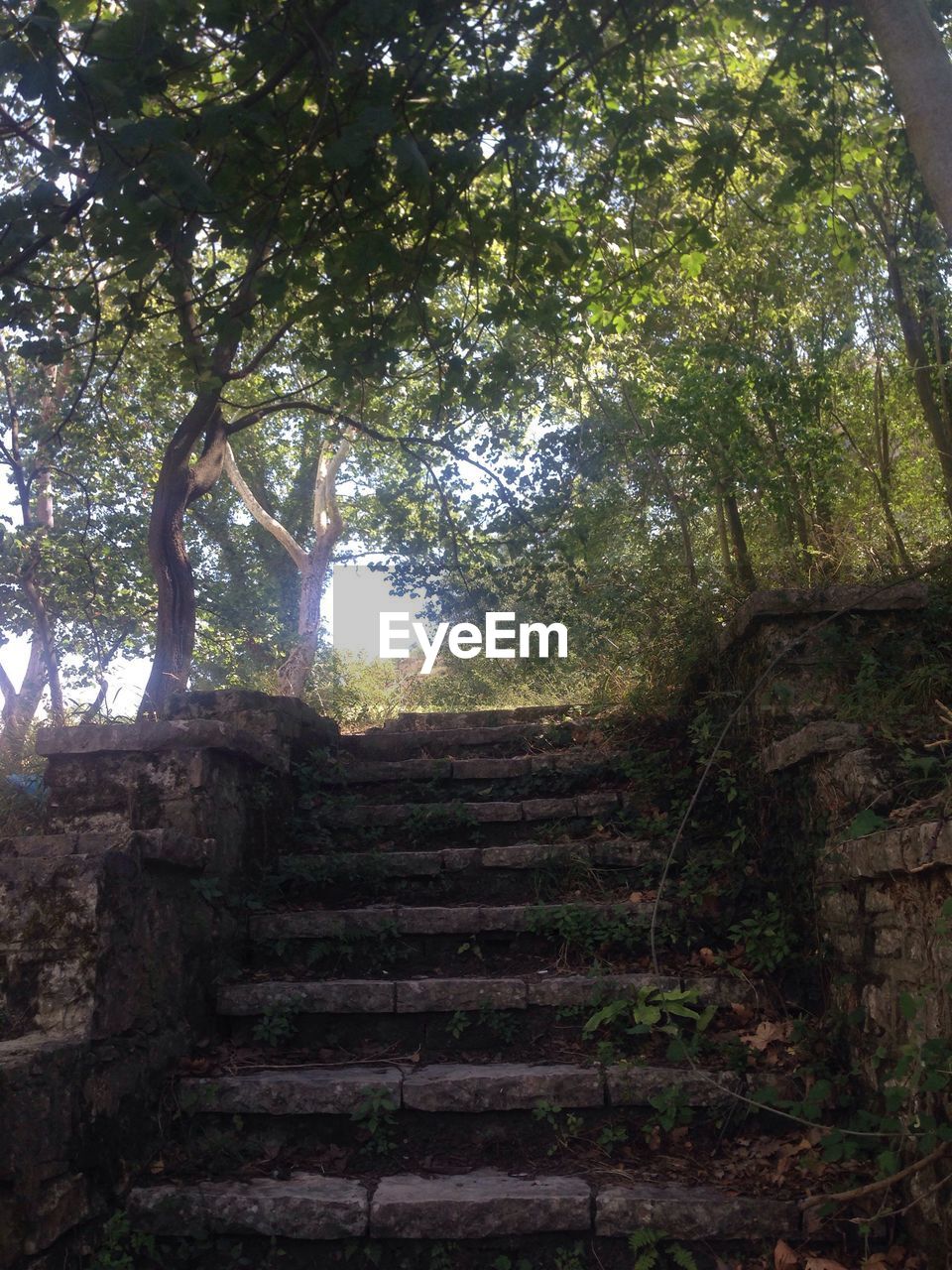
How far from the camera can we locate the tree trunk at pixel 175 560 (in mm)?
6176

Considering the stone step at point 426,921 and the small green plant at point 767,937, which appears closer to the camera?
the small green plant at point 767,937

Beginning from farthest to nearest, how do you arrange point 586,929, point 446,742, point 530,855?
point 446,742 → point 530,855 → point 586,929

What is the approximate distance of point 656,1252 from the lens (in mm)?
2660

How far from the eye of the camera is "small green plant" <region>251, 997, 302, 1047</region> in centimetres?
357

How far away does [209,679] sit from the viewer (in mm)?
16891

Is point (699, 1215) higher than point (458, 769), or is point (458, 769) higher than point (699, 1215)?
point (458, 769)

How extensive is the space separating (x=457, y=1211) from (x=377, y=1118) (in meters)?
0.47

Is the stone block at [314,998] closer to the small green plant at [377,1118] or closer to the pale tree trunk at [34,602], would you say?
the small green plant at [377,1118]

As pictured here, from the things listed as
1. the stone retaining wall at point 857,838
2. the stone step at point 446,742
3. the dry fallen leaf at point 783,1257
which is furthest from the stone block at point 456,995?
the stone step at point 446,742

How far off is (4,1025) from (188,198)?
8.90ft

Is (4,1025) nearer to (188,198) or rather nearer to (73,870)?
(73,870)

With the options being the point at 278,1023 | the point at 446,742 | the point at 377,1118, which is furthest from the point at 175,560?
the point at 377,1118

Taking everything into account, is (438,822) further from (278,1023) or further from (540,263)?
(540,263)

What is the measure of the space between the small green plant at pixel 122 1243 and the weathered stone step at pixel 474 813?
225 cm
